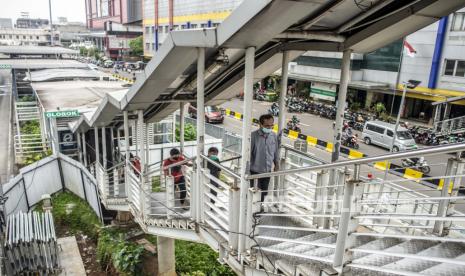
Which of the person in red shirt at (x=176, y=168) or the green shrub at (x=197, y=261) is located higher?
the person in red shirt at (x=176, y=168)

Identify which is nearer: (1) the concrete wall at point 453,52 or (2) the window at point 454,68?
(1) the concrete wall at point 453,52

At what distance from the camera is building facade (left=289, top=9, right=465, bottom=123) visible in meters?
21.7

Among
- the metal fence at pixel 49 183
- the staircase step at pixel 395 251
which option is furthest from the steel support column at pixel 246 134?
the metal fence at pixel 49 183

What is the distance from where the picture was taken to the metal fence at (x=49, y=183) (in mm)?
9758

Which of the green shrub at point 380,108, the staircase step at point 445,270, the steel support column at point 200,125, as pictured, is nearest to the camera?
the staircase step at point 445,270

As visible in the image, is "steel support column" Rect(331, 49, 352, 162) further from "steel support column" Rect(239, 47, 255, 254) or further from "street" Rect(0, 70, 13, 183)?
"street" Rect(0, 70, 13, 183)

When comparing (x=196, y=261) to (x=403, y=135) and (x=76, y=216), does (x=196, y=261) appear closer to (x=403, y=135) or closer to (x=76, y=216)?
(x=76, y=216)

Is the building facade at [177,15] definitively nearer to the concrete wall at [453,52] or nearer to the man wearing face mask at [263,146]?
the concrete wall at [453,52]

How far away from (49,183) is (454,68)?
2306 cm

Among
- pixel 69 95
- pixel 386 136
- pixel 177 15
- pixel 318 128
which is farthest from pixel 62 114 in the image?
pixel 177 15

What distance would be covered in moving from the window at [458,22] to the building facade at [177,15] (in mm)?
22075

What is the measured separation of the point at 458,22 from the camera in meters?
21.1

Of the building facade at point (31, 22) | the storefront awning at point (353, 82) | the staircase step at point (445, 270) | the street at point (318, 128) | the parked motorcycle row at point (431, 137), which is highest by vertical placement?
the building facade at point (31, 22)

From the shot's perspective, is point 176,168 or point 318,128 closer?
point 176,168
